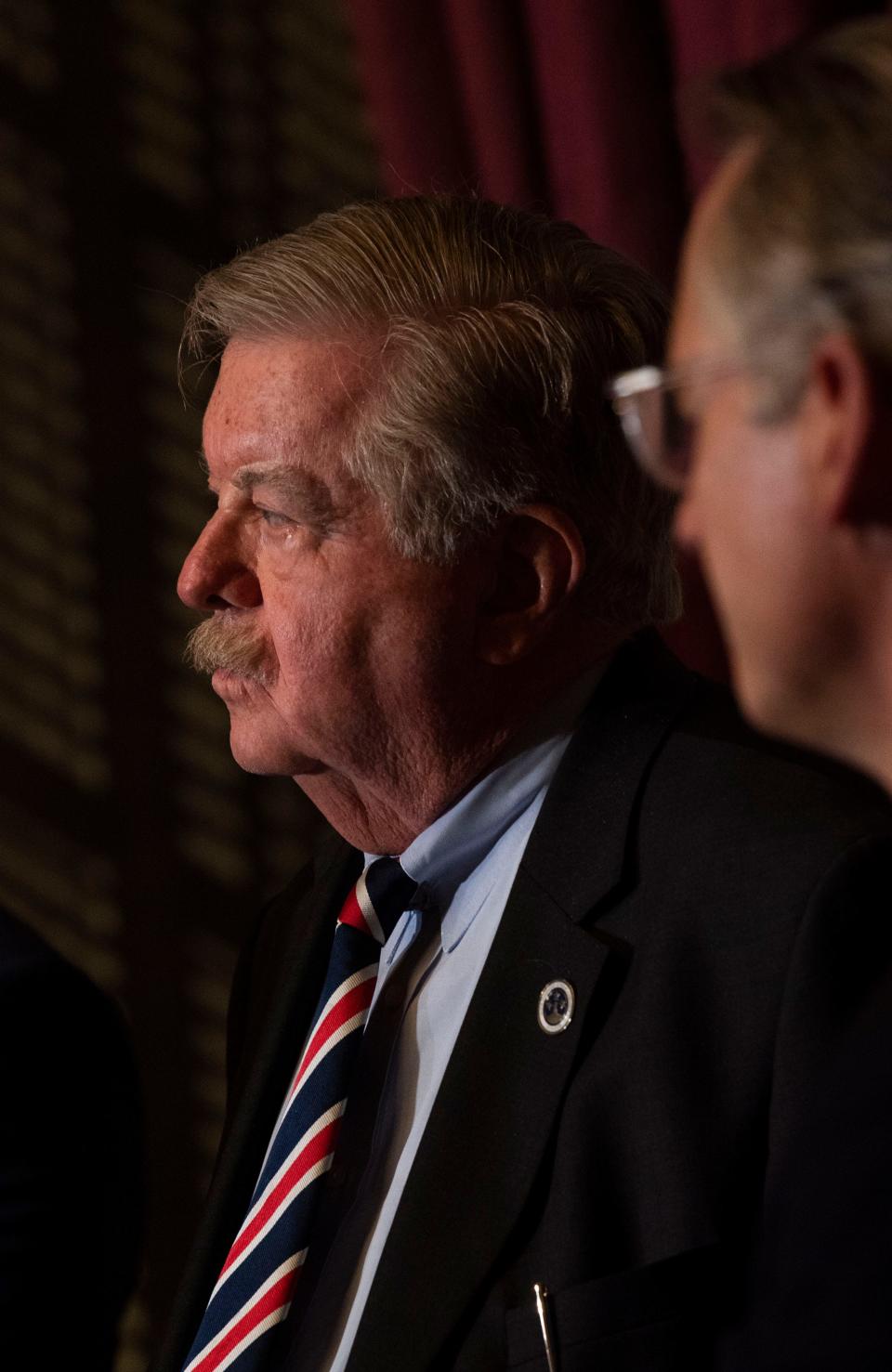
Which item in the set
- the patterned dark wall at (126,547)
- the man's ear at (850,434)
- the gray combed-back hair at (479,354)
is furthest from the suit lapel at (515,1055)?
the patterned dark wall at (126,547)

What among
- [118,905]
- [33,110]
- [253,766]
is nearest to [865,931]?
[253,766]

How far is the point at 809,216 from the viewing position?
812 mm

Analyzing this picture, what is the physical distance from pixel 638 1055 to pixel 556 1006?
95 mm

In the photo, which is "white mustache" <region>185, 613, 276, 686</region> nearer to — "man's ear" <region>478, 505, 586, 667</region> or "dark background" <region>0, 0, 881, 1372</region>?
"man's ear" <region>478, 505, 586, 667</region>

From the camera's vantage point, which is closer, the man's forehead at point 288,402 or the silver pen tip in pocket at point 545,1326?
the silver pen tip in pocket at point 545,1326

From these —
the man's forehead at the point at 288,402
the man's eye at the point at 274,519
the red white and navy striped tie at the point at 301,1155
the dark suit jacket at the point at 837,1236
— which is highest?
the man's forehead at the point at 288,402

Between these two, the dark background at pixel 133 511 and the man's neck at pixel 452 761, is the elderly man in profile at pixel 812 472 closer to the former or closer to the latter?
the man's neck at pixel 452 761

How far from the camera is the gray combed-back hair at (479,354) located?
4.97 feet

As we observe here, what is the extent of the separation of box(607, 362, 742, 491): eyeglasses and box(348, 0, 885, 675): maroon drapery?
111 cm

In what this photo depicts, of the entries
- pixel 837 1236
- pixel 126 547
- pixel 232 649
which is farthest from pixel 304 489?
pixel 126 547

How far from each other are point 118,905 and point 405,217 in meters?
1.73

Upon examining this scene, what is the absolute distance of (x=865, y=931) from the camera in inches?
48.6

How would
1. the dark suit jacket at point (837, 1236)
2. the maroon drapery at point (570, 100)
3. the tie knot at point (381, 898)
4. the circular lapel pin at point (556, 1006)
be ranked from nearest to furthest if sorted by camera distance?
the dark suit jacket at point (837, 1236) < the circular lapel pin at point (556, 1006) < the tie knot at point (381, 898) < the maroon drapery at point (570, 100)

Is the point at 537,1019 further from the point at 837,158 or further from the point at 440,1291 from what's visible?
the point at 837,158
